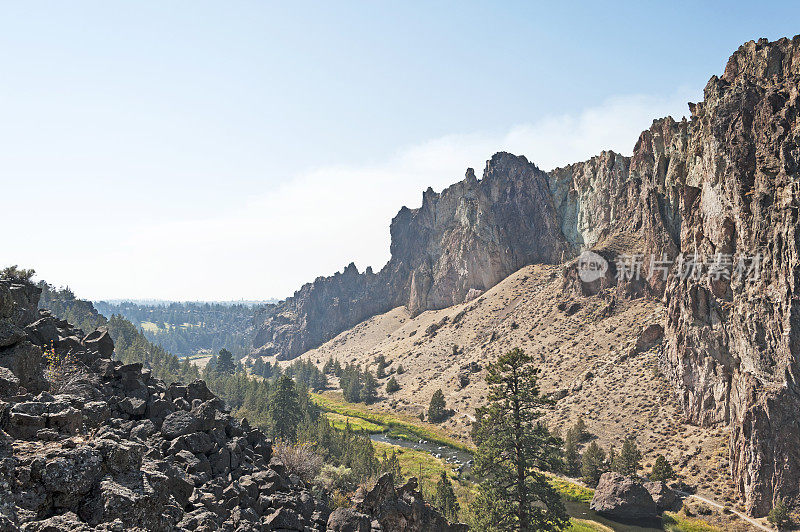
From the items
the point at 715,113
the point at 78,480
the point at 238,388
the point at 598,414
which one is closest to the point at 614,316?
the point at 598,414

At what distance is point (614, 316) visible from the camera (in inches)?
4476

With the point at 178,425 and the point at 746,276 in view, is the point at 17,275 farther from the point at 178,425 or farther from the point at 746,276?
the point at 746,276

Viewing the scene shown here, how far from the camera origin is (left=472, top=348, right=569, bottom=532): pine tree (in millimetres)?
34062

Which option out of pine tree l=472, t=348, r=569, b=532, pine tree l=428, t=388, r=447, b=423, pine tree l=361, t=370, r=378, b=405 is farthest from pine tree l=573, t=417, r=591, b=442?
pine tree l=361, t=370, r=378, b=405

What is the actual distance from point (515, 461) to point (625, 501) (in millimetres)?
37889

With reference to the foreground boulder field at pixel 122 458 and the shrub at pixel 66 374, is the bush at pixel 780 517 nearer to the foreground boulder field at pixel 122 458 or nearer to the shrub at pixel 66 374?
the foreground boulder field at pixel 122 458

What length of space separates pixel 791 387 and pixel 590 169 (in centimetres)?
12860

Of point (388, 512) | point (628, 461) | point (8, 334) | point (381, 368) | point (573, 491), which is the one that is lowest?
point (573, 491)

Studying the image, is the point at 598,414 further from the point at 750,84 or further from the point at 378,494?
the point at 378,494

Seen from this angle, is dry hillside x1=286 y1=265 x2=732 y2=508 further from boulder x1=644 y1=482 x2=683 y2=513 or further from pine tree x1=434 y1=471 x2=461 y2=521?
pine tree x1=434 y1=471 x2=461 y2=521

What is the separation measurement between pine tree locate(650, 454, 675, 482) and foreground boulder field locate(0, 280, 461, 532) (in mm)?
53994

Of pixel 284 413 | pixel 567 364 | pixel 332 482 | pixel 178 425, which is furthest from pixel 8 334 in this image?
pixel 567 364

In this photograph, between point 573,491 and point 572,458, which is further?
point 572,458

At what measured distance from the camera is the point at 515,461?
3503cm
